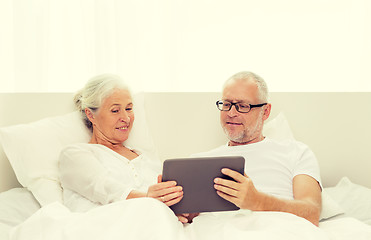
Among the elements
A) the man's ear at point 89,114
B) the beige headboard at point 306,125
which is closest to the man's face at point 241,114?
the beige headboard at point 306,125

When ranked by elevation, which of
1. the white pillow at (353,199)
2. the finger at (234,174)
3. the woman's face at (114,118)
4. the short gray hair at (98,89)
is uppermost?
the short gray hair at (98,89)

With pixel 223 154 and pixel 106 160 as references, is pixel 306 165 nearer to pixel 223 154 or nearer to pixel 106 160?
pixel 223 154

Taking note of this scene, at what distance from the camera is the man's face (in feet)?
5.24

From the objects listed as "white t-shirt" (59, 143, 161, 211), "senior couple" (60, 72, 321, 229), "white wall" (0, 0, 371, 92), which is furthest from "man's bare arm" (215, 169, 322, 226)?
"white wall" (0, 0, 371, 92)

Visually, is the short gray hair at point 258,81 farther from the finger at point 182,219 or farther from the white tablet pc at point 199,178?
the finger at point 182,219

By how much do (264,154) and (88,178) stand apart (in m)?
0.72

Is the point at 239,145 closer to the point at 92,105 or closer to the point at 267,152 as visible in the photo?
the point at 267,152

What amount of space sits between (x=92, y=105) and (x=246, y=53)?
3.86 feet

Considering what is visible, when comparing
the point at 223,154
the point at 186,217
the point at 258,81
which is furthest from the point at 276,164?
the point at 186,217

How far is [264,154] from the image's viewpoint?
1.58 metres

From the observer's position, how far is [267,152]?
1.58m

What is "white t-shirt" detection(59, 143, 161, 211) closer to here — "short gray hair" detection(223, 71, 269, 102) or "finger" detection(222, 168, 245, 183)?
"finger" detection(222, 168, 245, 183)

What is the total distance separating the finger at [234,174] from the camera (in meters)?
1.18

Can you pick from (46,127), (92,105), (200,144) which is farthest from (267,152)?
(46,127)
